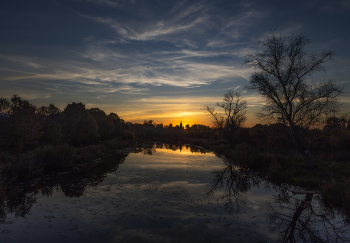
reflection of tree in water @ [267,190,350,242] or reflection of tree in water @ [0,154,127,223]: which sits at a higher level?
reflection of tree in water @ [267,190,350,242]

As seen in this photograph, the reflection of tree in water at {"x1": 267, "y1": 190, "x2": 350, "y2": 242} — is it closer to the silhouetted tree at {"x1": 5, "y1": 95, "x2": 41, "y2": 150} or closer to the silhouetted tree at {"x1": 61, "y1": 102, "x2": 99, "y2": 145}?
the silhouetted tree at {"x1": 5, "y1": 95, "x2": 41, "y2": 150}

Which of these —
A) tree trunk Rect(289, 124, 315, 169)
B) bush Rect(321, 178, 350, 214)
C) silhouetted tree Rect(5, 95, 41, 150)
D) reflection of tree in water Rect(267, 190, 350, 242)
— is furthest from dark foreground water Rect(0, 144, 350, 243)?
silhouetted tree Rect(5, 95, 41, 150)

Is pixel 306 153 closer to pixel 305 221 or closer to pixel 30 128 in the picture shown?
pixel 305 221

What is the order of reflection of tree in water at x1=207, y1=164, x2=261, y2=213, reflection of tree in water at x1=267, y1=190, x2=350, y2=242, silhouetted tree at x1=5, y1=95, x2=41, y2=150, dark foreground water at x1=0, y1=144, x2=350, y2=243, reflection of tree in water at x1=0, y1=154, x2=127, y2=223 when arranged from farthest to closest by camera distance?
silhouetted tree at x1=5, y1=95, x2=41, y2=150 → reflection of tree in water at x1=207, y1=164, x2=261, y2=213 → reflection of tree in water at x1=0, y1=154, x2=127, y2=223 → reflection of tree in water at x1=267, y1=190, x2=350, y2=242 → dark foreground water at x1=0, y1=144, x2=350, y2=243

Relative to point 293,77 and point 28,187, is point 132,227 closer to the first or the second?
point 28,187

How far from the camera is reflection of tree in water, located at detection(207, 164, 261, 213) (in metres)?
11.1

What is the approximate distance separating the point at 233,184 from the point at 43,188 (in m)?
13.6

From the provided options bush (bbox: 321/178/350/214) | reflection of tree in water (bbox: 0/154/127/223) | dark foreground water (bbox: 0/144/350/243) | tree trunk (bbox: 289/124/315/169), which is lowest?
reflection of tree in water (bbox: 0/154/127/223)

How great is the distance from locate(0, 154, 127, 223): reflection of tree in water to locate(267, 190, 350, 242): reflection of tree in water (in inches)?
438

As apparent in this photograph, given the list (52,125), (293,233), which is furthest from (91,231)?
(52,125)

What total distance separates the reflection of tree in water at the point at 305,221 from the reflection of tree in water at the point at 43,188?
36.5 feet

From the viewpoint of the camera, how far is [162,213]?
912 centimetres

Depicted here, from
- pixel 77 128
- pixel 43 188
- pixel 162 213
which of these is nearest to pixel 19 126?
pixel 43 188

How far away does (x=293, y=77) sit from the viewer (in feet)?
52.4
